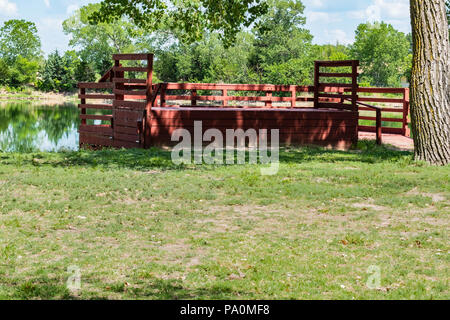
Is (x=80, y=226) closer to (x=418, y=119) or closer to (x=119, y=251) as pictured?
(x=119, y=251)

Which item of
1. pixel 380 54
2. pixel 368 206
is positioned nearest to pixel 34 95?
pixel 380 54

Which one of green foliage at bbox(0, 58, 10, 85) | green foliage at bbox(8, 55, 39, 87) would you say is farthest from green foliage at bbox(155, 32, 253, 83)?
green foliage at bbox(8, 55, 39, 87)

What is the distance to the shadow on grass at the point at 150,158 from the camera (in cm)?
1273

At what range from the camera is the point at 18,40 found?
112688 millimetres

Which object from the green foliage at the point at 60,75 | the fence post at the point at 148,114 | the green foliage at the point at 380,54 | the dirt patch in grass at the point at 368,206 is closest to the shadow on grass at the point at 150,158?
the fence post at the point at 148,114

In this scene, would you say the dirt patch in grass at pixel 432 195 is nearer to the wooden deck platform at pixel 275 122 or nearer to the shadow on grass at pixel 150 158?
the shadow on grass at pixel 150 158

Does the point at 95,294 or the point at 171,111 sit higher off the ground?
the point at 171,111

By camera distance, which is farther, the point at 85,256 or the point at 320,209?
the point at 320,209

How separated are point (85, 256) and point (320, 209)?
3.78m

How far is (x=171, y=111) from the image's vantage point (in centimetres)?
1550

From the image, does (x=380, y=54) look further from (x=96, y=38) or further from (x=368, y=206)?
(x=368, y=206)

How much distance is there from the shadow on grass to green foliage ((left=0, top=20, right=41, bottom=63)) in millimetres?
104255
